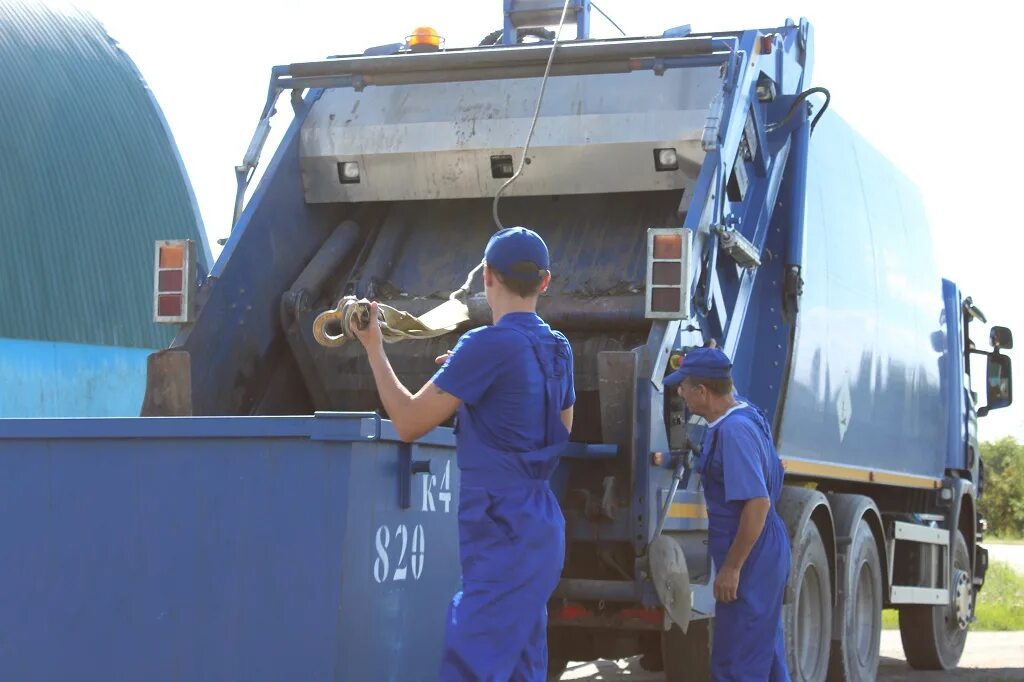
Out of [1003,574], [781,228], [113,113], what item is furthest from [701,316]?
[113,113]

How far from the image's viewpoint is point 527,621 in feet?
13.1

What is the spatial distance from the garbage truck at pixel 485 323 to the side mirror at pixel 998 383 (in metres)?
2.00

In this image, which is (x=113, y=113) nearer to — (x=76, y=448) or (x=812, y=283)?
(x=812, y=283)

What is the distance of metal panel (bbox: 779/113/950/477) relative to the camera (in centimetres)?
764

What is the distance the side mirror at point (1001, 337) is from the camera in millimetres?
11211

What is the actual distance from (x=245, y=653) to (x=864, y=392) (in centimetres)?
502

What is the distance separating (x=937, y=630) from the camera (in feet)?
32.8

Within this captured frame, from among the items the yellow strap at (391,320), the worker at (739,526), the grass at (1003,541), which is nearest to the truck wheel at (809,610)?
the worker at (739,526)

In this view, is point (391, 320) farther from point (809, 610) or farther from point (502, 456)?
point (809, 610)

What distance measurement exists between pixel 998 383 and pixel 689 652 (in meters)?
5.77

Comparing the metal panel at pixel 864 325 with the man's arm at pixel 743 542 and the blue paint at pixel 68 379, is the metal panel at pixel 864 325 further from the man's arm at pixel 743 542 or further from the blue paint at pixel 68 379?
the blue paint at pixel 68 379

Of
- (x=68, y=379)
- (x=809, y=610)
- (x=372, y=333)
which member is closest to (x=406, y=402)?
(x=372, y=333)

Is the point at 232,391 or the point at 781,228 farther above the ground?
the point at 781,228

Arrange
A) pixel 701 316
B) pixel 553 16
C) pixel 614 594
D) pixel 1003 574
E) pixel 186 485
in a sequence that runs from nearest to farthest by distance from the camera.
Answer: pixel 186 485 → pixel 614 594 → pixel 701 316 → pixel 553 16 → pixel 1003 574
